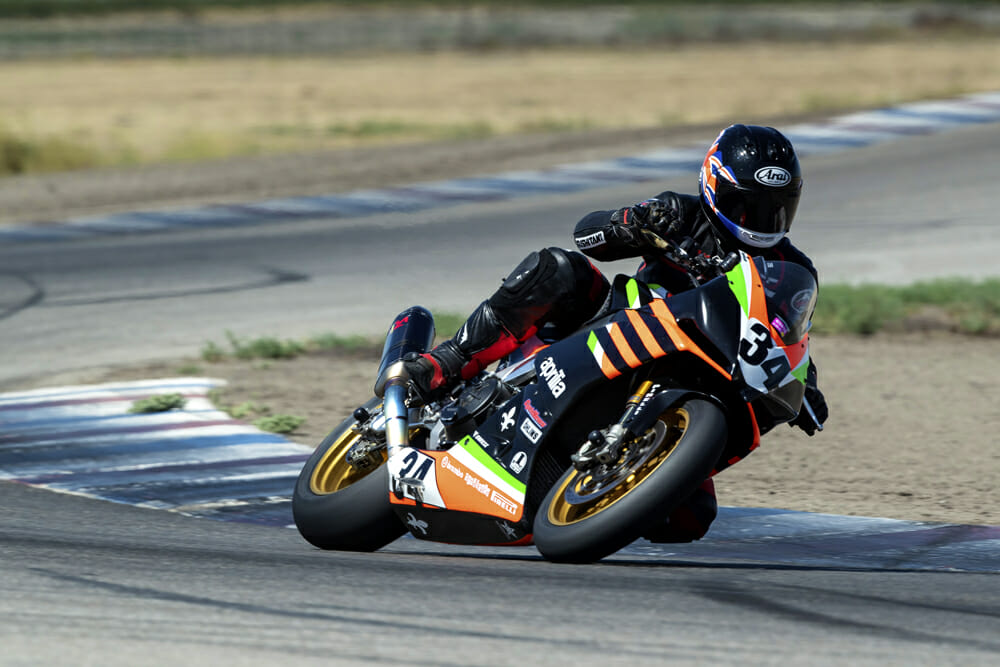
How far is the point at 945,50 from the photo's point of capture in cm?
3669

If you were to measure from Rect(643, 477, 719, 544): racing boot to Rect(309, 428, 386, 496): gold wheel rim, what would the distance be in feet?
3.85

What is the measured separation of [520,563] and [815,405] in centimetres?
124

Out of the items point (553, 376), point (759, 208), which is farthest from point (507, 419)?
point (759, 208)

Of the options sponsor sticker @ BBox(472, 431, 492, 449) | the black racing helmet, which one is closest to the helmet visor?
the black racing helmet

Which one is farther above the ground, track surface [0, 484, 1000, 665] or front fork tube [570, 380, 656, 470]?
front fork tube [570, 380, 656, 470]

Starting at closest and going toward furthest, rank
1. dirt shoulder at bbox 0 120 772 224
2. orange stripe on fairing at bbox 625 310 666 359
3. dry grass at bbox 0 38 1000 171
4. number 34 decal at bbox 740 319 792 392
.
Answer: number 34 decal at bbox 740 319 792 392
orange stripe on fairing at bbox 625 310 666 359
dirt shoulder at bbox 0 120 772 224
dry grass at bbox 0 38 1000 171

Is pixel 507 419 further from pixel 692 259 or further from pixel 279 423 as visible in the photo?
pixel 279 423

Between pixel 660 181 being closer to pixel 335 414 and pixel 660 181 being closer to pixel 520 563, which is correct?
pixel 335 414

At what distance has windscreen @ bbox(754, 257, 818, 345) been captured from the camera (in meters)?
4.79

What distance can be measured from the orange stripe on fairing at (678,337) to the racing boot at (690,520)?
0.56 meters

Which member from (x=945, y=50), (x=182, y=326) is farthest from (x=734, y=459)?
(x=945, y=50)

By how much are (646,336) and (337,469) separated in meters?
1.50

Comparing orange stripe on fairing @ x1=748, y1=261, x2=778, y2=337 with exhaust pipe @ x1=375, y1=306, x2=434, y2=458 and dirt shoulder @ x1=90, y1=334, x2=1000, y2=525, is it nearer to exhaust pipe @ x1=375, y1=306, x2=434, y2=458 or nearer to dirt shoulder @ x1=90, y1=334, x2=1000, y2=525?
exhaust pipe @ x1=375, y1=306, x2=434, y2=458

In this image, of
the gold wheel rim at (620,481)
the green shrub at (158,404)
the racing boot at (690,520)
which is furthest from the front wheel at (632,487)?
the green shrub at (158,404)
